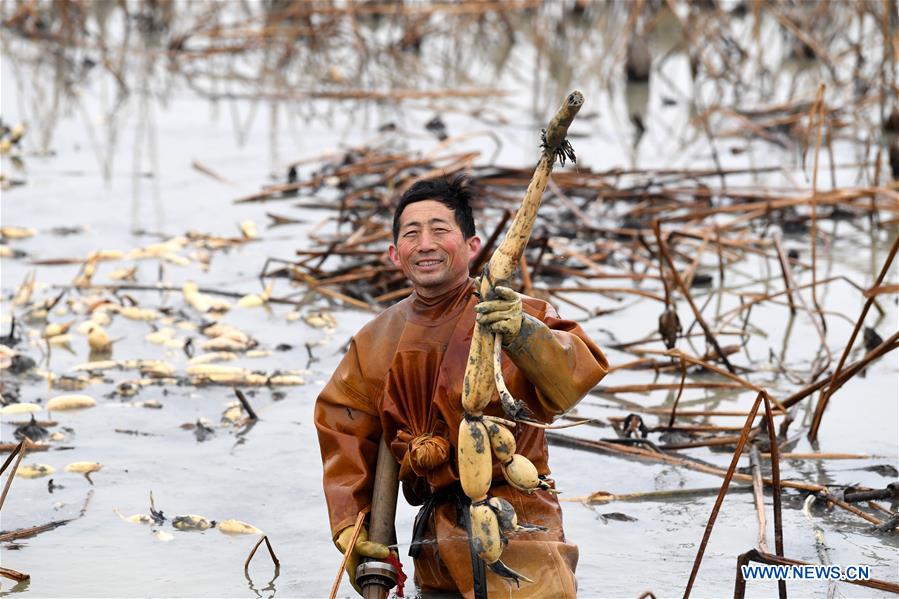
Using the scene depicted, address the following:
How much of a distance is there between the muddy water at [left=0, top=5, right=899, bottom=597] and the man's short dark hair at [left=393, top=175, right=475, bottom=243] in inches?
34.7

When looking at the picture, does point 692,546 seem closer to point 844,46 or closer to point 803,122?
point 803,122

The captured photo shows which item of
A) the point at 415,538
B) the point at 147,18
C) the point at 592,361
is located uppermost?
the point at 147,18

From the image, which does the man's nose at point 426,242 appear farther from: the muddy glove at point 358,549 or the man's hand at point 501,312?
the muddy glove at point 358,549

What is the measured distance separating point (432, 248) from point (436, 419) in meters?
0.35

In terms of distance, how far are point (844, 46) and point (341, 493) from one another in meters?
9.85

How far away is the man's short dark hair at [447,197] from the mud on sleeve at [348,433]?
0.32 metres

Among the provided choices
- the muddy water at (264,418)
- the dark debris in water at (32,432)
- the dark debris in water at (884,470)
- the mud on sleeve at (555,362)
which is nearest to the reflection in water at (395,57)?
the muddy water at (264,418)


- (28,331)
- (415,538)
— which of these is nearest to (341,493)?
(415,538)

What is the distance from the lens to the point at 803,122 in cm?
914

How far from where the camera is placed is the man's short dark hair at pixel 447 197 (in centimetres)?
276

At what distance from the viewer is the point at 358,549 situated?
270cm

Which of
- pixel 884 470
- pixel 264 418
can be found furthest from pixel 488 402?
pixel 264 418

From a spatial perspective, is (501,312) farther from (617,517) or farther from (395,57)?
(395,57)

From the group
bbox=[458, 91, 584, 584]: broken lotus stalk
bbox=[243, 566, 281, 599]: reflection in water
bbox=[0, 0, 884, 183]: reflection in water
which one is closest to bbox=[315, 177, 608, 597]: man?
bbox=[458, 91, 584, 584]: broken lotus stalk
